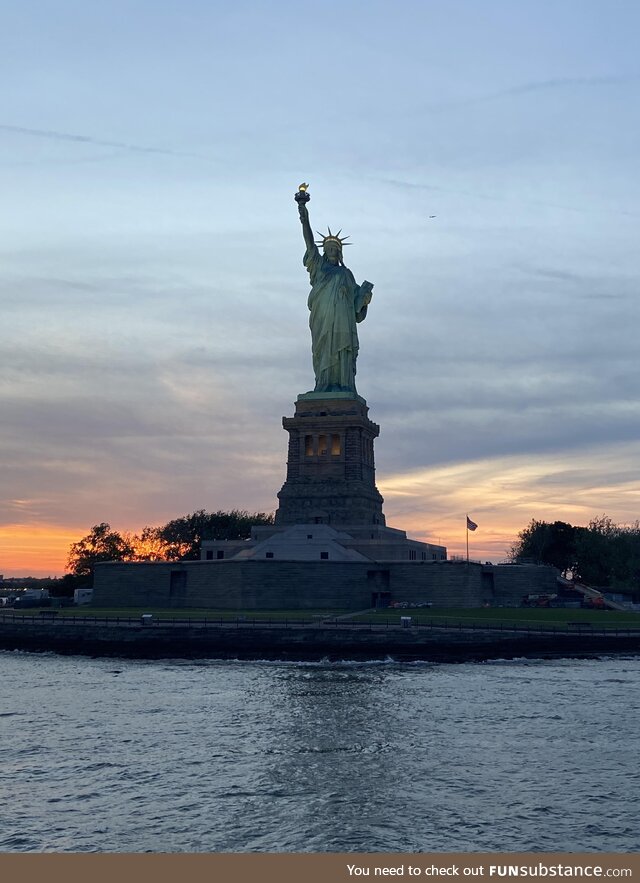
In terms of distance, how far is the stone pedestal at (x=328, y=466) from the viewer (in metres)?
105

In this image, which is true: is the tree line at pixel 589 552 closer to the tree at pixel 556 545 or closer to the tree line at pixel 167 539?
the tree at pixel 556 545

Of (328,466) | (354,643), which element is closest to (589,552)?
(328,466)

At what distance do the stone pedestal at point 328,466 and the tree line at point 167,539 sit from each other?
106 feet

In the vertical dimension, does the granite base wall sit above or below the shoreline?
above

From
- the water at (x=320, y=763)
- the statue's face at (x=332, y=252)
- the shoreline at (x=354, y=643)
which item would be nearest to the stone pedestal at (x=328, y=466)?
the statue's face at (x=332, y=252)

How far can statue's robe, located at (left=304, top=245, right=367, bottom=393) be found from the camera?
113 metres

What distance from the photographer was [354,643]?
71.1 meters

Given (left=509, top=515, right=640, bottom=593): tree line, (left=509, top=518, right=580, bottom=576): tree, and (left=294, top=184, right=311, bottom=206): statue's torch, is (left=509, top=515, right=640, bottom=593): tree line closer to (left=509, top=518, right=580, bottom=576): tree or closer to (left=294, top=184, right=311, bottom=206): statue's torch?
(left=509, top=518, right=580, bottom=576): tree

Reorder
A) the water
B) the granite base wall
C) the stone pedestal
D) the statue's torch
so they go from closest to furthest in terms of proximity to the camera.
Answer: the water
the granite base wall
the stone pedestal
the statue's torch

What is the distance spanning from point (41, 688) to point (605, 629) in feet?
141

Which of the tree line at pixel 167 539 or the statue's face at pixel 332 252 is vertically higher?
the statue's face at pixel 332 252

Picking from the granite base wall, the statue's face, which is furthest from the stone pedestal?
the statue's face

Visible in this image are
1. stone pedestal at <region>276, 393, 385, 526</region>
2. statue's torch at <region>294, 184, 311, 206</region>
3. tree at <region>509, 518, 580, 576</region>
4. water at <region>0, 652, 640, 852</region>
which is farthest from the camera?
tree at <region>509, 518, 580, 576</region>

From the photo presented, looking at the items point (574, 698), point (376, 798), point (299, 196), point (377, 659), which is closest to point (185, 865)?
point (376, 798)
